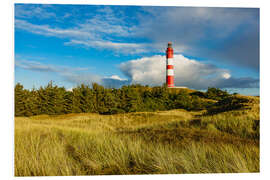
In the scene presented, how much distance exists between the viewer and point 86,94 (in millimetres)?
9742

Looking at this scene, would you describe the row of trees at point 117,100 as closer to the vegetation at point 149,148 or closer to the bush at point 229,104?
the bush at point 229,104

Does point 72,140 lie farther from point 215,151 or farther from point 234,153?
point 234,153

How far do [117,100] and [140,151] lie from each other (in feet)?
22.3

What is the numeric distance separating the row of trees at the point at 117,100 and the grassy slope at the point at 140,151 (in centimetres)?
290

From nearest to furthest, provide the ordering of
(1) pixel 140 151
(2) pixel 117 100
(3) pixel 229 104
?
1. (1) pixel 140 151
2. (3) pixel 229 104
3. (2) pixel 117 100

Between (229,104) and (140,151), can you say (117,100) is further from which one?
(140,151)

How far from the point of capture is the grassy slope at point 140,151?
3.38 meters

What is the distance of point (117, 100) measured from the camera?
1027 cm

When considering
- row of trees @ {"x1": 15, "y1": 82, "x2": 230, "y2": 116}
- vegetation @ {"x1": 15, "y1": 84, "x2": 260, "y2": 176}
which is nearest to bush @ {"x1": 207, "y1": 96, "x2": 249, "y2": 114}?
vegetation @ {"x1": 15, "y1": 84, "x2": 260, "y2": 176}

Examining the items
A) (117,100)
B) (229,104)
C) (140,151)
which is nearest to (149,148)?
(140,151)

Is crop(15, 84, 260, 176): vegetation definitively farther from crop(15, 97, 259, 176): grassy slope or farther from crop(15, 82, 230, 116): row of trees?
crop(15, 82, 230, 116): row of trees

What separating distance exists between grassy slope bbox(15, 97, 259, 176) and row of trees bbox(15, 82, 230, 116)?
9.51ft

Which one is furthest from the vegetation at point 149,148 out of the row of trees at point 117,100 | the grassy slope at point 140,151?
the row of trees at point 117,100

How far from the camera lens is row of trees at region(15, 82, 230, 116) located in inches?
294
